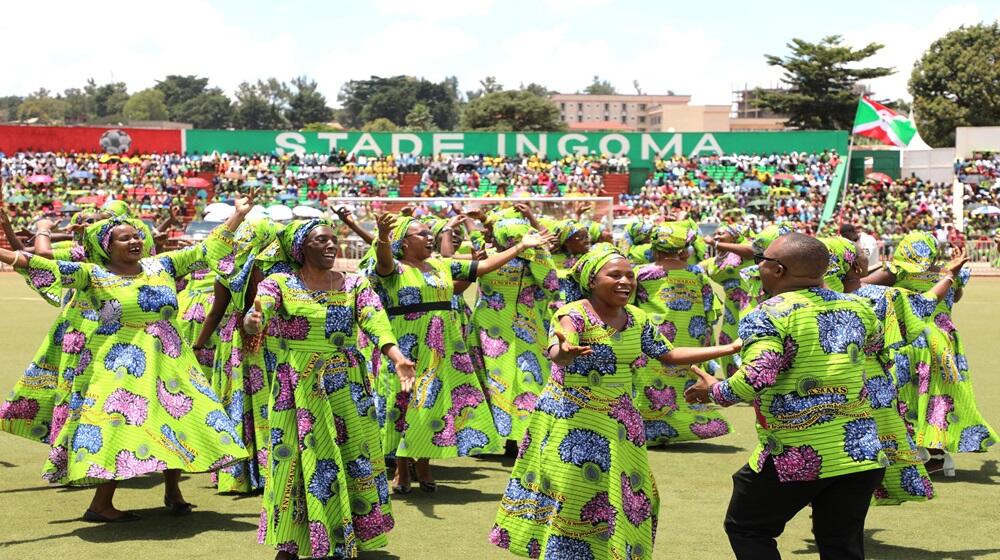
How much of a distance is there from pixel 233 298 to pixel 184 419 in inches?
31.1

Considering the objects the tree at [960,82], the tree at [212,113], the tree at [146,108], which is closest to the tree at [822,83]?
the tree at [960,82]

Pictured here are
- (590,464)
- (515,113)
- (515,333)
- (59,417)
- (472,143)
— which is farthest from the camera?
(515,113)

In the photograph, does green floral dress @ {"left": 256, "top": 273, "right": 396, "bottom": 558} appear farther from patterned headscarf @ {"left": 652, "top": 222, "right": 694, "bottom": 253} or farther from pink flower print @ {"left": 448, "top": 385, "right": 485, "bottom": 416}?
patterned headscarf @ {"left": 652, "top": 222, "right": 694, "bottom": 253}

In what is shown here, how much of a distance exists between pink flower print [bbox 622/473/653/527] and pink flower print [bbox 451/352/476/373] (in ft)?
10.2

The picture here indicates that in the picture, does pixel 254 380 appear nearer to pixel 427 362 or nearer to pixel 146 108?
pixel 427 362

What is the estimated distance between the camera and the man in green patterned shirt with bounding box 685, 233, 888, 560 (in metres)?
5.49

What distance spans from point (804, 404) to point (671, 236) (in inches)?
245

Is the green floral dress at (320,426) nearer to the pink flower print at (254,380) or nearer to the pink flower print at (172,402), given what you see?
the pink flower print at (172,402)

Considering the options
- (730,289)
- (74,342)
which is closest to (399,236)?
(74,342)

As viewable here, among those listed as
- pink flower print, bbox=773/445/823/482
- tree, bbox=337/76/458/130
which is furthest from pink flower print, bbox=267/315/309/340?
tree, bbox=337/76/458/130

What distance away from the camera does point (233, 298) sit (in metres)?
8.02

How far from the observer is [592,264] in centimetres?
640

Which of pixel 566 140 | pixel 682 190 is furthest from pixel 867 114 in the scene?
pixel 566 140

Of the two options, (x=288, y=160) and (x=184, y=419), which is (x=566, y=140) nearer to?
(x=288, y=160)
